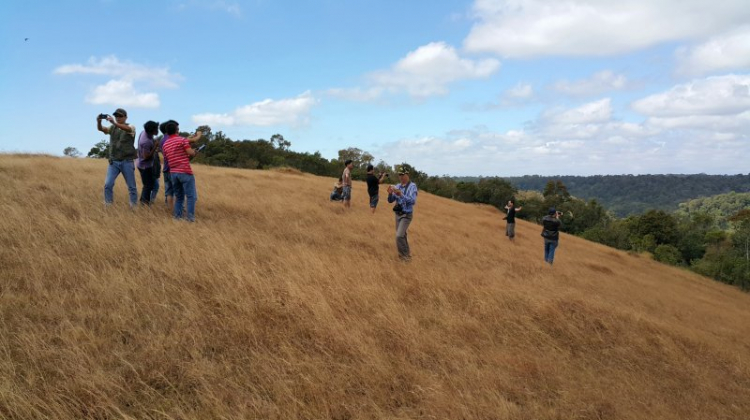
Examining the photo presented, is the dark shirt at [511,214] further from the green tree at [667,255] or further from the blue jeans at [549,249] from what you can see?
the green tree at [667,255]

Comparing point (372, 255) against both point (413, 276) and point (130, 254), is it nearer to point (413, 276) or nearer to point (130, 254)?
point (413, 276)

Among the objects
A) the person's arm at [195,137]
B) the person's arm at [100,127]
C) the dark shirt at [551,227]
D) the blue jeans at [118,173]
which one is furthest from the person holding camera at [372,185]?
the person's arm at [100,127]

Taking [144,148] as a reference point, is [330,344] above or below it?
below

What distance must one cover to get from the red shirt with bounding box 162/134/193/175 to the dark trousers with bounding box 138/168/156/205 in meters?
0.97

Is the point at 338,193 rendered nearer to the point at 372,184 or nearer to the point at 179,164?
the point at 372,184

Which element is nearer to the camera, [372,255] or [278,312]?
[278,312]

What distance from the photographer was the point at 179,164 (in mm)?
7734

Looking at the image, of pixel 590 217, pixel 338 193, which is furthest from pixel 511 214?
pixel 590 217

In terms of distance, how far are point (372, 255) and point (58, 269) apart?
5018 mm

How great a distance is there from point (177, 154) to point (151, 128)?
109 centimetres

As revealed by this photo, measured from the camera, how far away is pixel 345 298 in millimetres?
5223

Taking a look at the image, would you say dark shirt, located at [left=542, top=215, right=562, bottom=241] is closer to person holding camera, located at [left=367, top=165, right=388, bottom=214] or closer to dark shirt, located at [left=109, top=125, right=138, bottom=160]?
person holding camera, located at [left=367, top=165, right=388, bottom=214]

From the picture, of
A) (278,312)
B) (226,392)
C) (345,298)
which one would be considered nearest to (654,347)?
(345,298)

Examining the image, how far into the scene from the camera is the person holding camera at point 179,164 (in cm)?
772
